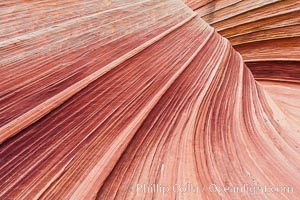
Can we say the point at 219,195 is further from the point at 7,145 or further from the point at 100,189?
the point at 7,145

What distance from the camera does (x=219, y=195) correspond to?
551 millimetres

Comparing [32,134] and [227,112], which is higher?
[227,112]

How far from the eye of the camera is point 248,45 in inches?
66.5

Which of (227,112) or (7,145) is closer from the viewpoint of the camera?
(7,145)

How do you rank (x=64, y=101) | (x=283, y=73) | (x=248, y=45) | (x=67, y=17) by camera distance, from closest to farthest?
(x=64, y=101) < (x=67, y=17) < (x=283, y=73) < (x=248, y=45)

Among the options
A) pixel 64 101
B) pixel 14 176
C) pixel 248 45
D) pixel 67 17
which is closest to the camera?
pixel 14 176

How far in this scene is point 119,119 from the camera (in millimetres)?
605

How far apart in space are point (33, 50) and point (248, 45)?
132 centimetres

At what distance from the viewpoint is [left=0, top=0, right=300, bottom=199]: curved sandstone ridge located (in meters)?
0.50

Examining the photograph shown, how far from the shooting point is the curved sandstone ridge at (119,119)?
496mm

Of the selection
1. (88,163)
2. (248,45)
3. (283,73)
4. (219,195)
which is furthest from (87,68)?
(248,45)

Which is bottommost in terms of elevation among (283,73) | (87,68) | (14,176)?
(14,176)

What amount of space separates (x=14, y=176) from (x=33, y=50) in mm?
258

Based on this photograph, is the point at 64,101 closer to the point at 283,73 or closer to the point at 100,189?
the point at 100,189
